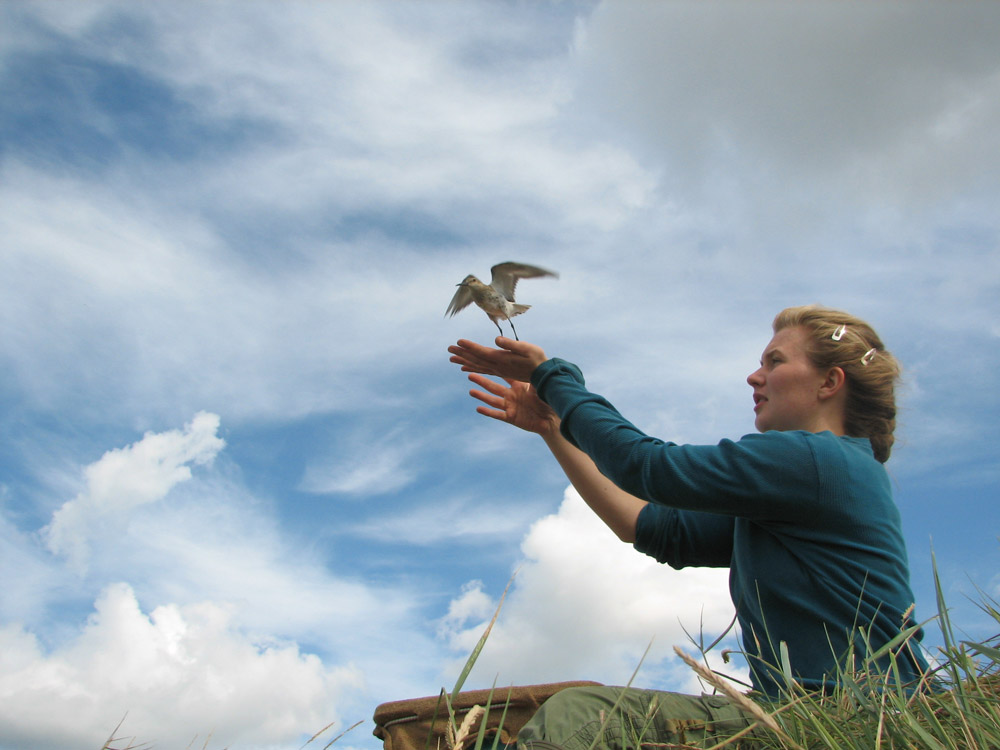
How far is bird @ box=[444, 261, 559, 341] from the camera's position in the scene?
607 cm

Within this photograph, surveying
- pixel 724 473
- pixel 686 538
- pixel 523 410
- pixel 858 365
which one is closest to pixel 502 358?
pixel 523 410

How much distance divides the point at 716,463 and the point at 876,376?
3.77 ft

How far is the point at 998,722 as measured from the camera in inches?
62.6

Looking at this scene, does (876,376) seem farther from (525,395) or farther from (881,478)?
(525,395)

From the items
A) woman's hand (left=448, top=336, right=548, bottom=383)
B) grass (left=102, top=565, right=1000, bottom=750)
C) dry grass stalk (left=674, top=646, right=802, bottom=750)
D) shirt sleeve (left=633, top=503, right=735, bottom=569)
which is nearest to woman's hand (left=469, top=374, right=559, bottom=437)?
woman's hand (left=448, top=336, right=548, bottom=383)

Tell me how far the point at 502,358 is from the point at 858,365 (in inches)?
66.1

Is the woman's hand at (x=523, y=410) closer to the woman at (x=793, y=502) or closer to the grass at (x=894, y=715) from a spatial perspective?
the woman at (x=793, y=502)

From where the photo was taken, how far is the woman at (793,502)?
2508mm

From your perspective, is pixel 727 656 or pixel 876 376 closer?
pixel 727 656

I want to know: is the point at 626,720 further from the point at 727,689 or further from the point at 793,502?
the point at 727,689

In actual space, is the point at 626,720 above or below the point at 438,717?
below

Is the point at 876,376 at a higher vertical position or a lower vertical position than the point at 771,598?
higher

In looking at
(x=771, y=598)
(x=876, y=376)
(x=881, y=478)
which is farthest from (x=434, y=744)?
(x=876, y=376)

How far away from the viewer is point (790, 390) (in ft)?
10.9
